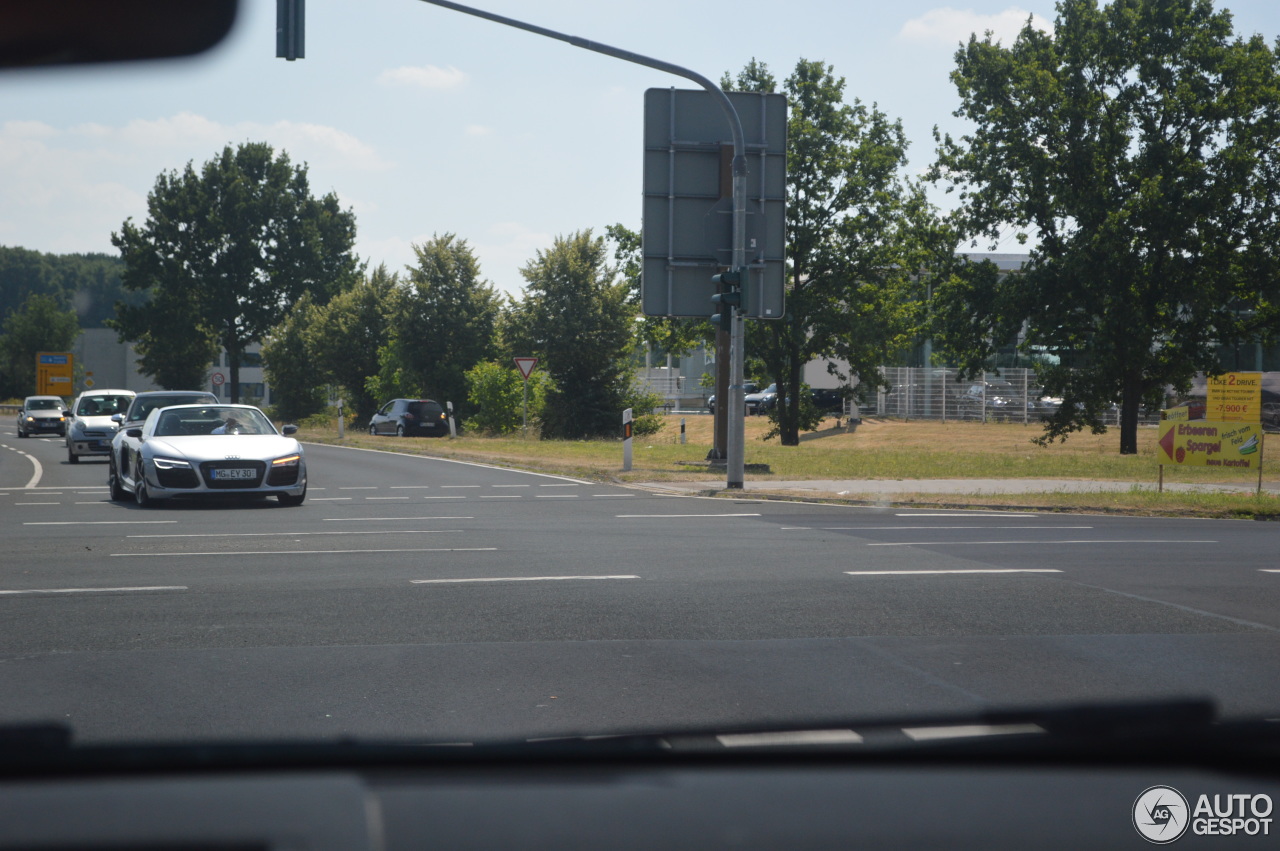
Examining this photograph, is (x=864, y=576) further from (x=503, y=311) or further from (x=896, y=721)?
(x=503, y=311)

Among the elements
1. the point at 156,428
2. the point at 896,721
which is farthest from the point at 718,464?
the point at 896,721

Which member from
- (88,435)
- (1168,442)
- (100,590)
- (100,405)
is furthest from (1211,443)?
(100,405)

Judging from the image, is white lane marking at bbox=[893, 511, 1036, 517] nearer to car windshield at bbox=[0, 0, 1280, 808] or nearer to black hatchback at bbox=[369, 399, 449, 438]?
car windshield at bbox=[0, 0, 1280, 808]

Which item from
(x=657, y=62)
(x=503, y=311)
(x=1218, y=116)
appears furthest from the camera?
(x=503, y=311)

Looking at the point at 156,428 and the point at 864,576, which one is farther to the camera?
the point at 156,428

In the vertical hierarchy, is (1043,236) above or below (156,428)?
above

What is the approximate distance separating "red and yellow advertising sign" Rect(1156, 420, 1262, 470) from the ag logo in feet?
61.2

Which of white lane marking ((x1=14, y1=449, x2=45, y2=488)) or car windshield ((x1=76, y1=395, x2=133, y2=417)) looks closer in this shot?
white lane marking ((x1=14, y1=449, x2=45, y2=488))

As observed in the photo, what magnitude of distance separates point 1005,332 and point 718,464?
16.1m

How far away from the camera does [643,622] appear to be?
7820 mm

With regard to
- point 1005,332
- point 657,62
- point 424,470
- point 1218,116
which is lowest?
point 424,470

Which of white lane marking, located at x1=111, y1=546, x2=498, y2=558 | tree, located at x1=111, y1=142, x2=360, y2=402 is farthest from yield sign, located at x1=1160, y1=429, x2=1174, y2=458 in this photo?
tree, located at x1=111, y1=142, x2=360, y2=402

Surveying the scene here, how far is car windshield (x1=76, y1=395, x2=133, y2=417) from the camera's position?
3056 cm

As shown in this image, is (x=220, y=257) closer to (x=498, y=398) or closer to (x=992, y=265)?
(x=498, y=398)
